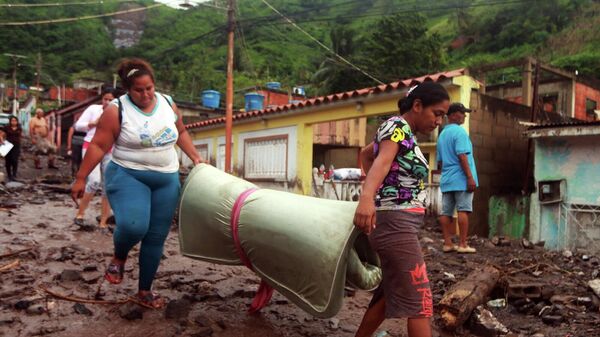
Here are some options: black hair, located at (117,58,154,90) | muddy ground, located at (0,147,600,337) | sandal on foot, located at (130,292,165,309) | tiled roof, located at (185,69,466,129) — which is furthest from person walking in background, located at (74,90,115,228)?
tiled roof, located at (185,69,466,129)

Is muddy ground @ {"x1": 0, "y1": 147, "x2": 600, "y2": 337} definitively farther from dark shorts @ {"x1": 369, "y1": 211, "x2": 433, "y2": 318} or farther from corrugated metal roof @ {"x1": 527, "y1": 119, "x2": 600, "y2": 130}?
corrugated metal roof @ {"x1": 527, "y1": 119, "x2": 600, "y2": 130}

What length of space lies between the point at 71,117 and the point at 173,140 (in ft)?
88.4

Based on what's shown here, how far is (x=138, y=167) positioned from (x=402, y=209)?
155 cm

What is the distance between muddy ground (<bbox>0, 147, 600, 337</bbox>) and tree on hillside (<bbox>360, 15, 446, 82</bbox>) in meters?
20.9

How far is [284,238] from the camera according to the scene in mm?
2359

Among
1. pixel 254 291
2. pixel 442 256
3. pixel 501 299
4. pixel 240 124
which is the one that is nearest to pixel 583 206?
pixel 442 256

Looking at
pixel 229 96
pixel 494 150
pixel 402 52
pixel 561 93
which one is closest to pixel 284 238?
pixel 494 150

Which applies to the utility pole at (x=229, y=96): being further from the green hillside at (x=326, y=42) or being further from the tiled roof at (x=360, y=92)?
Result: the green hillside at (x=326, y=42)

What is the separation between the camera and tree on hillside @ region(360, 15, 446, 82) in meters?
25.7

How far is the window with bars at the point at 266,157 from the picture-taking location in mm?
12195

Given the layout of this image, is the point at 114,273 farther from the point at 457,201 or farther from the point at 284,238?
the point at 457,201

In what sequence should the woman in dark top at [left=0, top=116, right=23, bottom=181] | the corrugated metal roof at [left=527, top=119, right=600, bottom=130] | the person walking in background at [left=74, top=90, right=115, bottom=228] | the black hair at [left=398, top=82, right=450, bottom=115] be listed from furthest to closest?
the woman in dark top at [left=0, top=116, right=23, bottom=181]
the corrugated metal roof at [left=527, top=119, right=600, bottom=130]
the person walking in background at [left=74, top=90, right=115, bottom=228]
the black hair at [left=398, top=82, right=450, bottom=115]

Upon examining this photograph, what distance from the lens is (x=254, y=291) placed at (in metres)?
3.52

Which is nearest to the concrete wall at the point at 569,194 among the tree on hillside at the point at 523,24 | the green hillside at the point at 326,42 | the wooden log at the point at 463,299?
the wooden log at the point at 463,299
